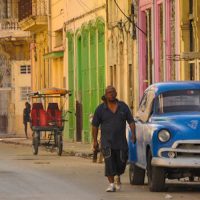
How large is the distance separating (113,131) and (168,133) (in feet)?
3.79

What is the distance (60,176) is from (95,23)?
21.7 metres

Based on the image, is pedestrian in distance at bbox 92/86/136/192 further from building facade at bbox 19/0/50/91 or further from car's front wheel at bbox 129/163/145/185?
building facade at bbox 19/0/50/91

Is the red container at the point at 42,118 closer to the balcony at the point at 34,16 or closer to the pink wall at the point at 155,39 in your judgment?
the pink wall at the point at 155,39

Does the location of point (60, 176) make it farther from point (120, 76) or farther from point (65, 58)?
point (65, 58)

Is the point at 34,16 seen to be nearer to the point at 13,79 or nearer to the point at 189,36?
the point at 13,79

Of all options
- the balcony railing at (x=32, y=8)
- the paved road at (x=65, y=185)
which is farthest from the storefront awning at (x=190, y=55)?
the balcony railing at (x=32, y=8)

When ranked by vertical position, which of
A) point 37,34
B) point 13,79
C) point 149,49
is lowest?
point 13,79

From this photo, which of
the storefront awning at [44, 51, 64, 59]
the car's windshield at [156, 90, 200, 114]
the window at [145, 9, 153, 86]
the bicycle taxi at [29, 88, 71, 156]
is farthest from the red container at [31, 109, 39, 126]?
the car's windshield at [156, 90, 200, 114]

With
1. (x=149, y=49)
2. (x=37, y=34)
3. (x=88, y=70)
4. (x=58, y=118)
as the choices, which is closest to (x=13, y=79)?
(x=37, y=34)

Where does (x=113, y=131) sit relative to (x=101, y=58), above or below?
below

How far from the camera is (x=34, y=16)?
55.3 metres

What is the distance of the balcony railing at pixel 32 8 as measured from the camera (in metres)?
56.4

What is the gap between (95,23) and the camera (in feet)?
151

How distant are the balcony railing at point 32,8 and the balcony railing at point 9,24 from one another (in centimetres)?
146
